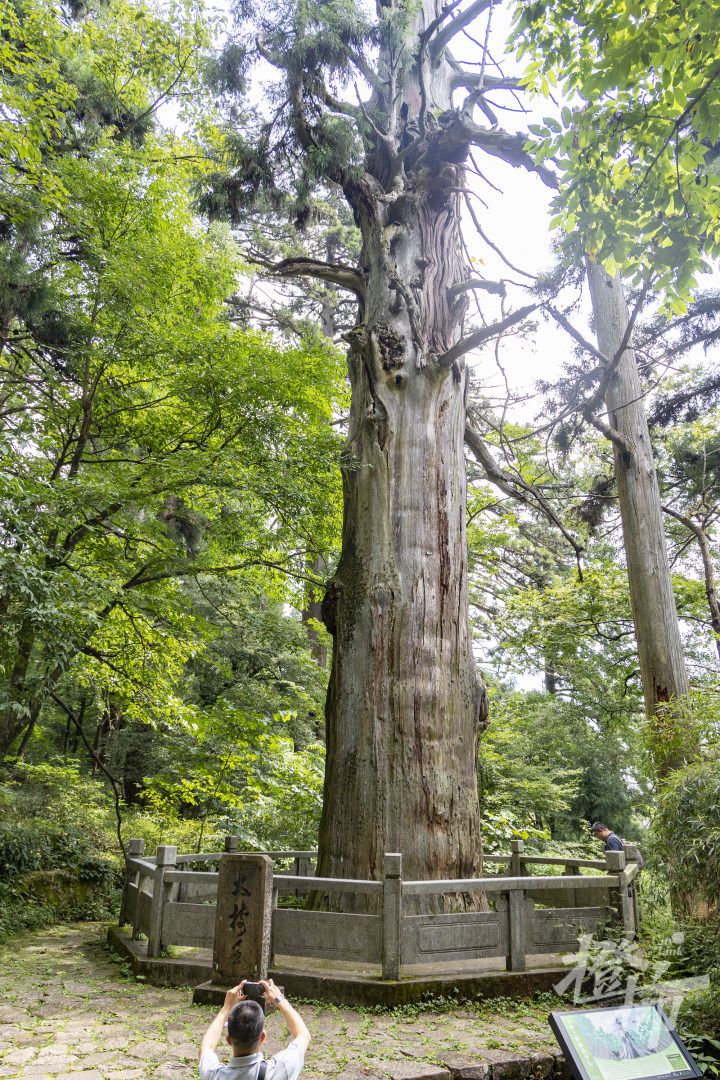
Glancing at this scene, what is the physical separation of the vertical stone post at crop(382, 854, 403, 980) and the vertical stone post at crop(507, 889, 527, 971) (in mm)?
907

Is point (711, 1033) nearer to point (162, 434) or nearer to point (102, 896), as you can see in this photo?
point (162, 434)

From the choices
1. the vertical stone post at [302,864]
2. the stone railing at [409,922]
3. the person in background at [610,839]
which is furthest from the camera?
the person in background at [610,839]

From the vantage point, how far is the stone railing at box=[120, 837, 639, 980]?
213 inches

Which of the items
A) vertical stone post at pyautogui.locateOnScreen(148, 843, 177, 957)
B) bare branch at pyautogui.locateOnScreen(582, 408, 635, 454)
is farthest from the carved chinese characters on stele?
bare branch at pyautogui.locateOnScreen(582, 408, 635, 454)

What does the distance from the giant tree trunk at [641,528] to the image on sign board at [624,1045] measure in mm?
4316

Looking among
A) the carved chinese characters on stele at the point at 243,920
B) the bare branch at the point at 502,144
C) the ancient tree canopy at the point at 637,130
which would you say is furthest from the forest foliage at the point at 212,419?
the carved chinese characters on stele at the point at 243,920

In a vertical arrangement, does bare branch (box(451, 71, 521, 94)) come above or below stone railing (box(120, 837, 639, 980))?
above

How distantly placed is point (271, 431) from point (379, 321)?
1855 mm

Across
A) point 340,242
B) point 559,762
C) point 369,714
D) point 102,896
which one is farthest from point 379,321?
point 340,242

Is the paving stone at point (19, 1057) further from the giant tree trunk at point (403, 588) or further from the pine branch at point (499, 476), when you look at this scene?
the pine branch at point (499, 476)

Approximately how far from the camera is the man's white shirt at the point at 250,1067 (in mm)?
2850

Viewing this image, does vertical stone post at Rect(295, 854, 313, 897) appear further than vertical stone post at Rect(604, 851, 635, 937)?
Yes

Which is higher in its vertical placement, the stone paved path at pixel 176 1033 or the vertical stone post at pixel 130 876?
the vertical stone post at pixel 130 876

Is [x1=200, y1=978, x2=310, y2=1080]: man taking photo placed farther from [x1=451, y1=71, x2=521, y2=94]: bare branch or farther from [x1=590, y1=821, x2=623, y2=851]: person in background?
[x1=451, y1=71, x2=521, y2=94]: bare branch
